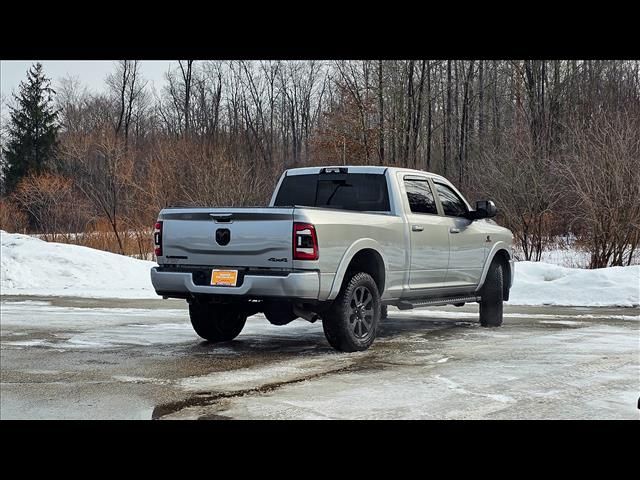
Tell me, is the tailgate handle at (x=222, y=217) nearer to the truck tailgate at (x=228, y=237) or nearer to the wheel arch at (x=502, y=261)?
the truck tailgate at (x=228, y=237)

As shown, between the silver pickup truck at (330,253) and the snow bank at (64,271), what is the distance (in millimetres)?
8091

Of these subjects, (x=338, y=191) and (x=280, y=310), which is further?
(x=338, y=191)

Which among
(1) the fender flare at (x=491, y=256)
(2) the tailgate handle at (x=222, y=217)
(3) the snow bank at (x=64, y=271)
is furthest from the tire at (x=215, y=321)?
(3) the snow bank at (x=64, y=271)

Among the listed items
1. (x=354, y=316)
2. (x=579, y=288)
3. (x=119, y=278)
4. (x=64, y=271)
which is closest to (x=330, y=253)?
(x=354, y=316)

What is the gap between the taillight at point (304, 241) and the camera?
7.95 metres

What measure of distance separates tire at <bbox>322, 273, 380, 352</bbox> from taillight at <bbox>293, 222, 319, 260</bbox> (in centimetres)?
75

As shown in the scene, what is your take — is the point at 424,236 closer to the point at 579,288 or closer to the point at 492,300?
the point at 492,300

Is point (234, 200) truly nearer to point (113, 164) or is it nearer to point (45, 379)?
point (113, 164)

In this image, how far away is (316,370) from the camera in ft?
25.0

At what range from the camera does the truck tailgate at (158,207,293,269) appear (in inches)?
317

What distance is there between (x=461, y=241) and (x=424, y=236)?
0.96m

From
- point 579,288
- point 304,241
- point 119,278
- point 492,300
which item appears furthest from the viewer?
point 119,278

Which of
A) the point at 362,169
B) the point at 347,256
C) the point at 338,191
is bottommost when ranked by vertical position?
the point at 347,256

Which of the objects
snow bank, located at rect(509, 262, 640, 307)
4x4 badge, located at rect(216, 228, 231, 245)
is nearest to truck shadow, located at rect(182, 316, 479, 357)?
4x4 badge, located at rect(216, 228, 231, 245)
